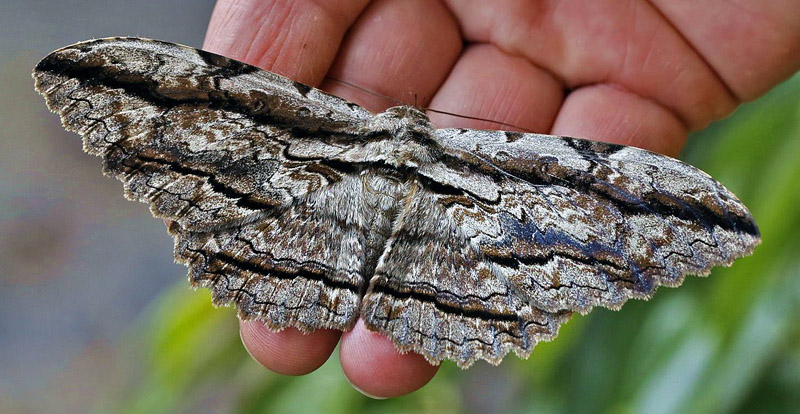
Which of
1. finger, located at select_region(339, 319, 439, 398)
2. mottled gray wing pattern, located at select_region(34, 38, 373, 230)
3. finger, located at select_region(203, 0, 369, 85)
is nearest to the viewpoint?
mottled gray wing pattern, located at select_region(34, 38, 373, 230)

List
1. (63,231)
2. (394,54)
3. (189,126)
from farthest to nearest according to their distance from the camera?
(63,231)
(394,54)
(189,126)

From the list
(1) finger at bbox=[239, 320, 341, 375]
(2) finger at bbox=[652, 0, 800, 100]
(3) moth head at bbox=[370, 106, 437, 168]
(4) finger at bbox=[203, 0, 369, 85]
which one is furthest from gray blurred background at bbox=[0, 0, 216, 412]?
(2) finger at bbox=[652, 0, 800, 100]

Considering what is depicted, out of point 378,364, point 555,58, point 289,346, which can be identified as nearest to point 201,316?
point 289,346

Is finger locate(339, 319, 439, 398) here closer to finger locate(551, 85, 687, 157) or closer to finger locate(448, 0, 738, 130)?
finger locate(551, 85, 687, 157)

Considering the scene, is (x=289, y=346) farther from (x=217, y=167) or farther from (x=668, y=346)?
(x=668, y=346)

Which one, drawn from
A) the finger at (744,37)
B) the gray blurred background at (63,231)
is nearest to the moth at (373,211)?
the finger at (744,37)

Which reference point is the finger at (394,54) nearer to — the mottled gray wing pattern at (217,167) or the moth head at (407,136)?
the moth head at (407,136)

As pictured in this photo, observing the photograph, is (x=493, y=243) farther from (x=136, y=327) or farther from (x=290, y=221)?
(x=136, y=327)
